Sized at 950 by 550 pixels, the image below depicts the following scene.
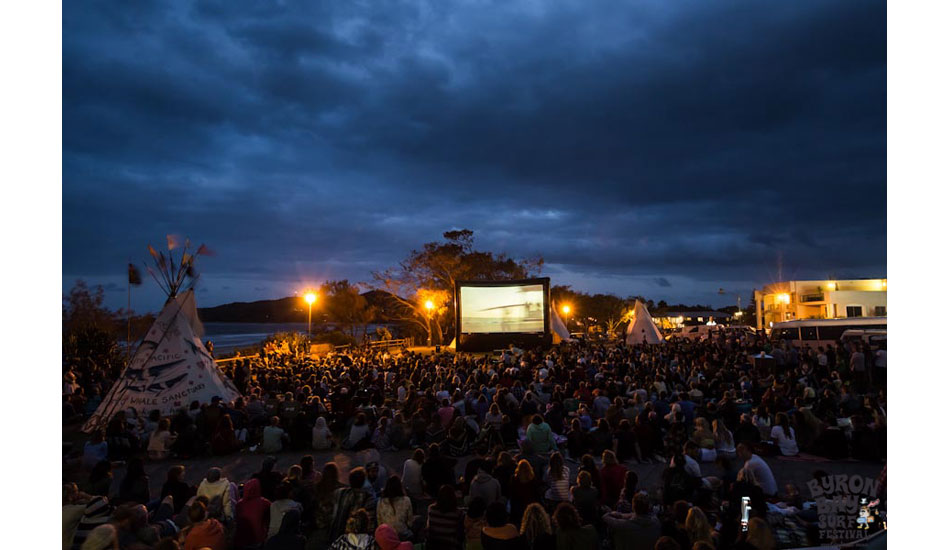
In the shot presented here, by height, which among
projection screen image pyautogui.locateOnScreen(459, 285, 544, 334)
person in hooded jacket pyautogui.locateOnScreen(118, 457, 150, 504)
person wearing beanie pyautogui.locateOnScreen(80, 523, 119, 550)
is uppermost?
projection screen image pyautogui.locateOnScreen(459, 285, 544, 334)

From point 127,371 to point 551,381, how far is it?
10.1 m

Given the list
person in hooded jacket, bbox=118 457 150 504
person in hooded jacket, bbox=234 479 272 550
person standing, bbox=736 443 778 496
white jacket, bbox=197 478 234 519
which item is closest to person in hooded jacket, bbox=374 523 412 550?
person in hooded jacket, bbox=234 479 272 550

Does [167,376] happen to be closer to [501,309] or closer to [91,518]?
[91,518]

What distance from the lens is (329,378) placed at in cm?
1570

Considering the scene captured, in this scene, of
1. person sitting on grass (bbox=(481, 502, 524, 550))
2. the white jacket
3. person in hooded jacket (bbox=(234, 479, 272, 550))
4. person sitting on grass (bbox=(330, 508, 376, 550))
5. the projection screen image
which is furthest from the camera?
the projection screen image

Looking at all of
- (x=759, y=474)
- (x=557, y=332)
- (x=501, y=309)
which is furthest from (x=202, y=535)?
(x=557, y=332)

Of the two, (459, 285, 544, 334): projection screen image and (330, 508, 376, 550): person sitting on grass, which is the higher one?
(459, 285, 544, 334): projection screen image

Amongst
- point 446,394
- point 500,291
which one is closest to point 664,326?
point 500,291

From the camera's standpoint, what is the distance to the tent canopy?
38.2ft

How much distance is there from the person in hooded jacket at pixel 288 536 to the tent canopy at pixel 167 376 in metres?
8.05

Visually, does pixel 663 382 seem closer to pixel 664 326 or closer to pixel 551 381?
pixel 551 381

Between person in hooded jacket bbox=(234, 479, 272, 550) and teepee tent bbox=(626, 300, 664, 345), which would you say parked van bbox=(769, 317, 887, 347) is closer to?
teepee tent bbox=(626, 300, 664, 345)

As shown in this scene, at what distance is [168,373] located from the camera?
12.0m

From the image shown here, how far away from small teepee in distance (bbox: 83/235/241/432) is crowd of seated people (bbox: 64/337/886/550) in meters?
1.00
